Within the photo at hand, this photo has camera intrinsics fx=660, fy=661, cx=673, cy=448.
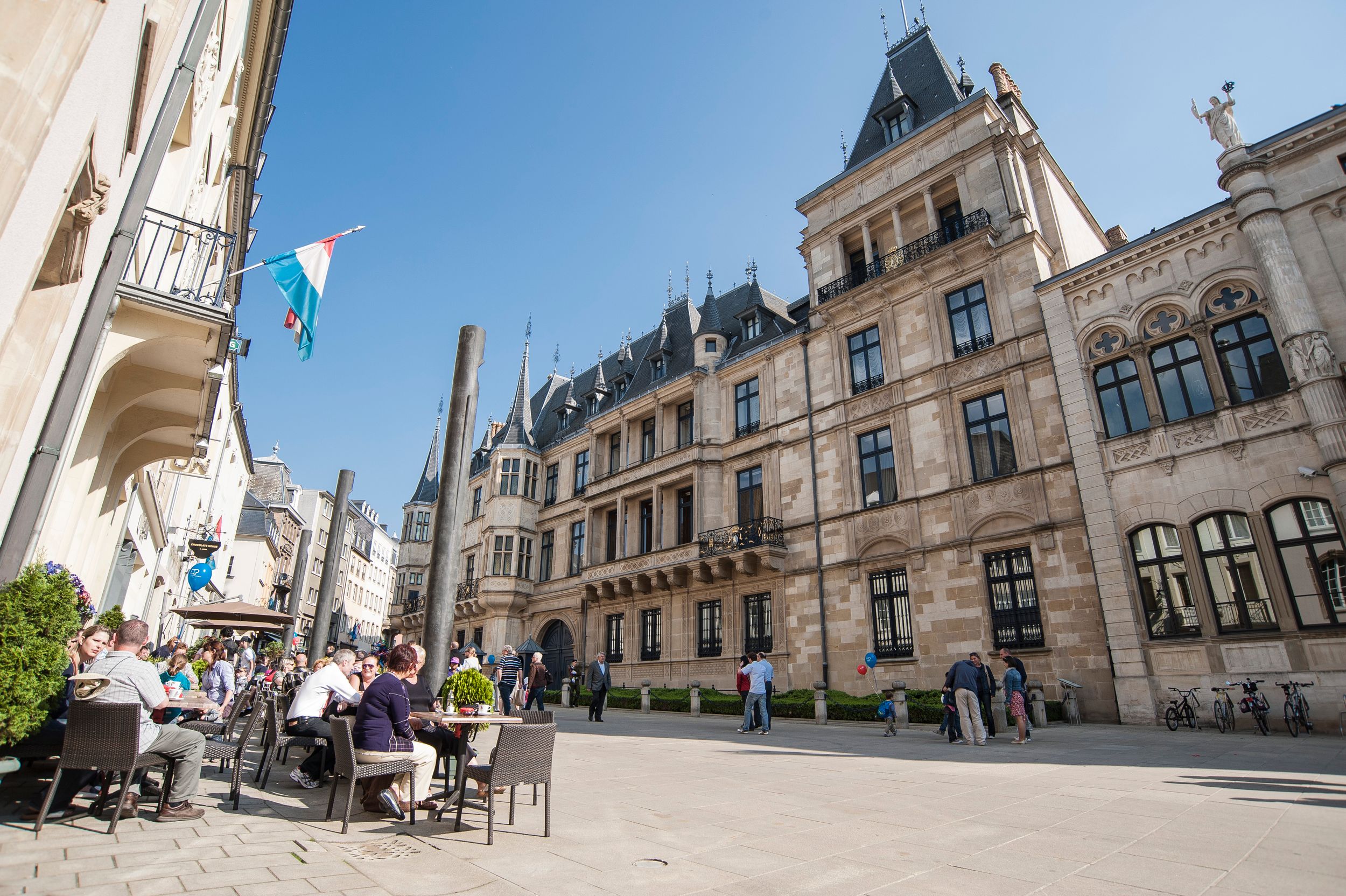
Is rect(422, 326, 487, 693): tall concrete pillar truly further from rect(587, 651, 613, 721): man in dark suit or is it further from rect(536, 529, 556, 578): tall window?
rect(536, 529, 556, 578): tall window

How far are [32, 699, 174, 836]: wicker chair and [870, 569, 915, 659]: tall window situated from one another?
18.3 m

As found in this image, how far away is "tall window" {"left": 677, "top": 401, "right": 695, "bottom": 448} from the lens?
28.5 metres

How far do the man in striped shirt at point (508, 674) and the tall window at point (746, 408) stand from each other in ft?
40.7

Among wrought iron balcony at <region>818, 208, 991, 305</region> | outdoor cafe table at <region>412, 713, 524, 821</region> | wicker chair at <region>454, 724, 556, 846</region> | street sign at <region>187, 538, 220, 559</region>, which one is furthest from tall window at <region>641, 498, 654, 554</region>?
wicker chair at <region>454, 724, 556, 846</region>

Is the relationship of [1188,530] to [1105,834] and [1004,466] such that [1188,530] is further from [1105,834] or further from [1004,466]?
[1105,834]

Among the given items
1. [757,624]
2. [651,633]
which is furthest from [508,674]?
[651,633]

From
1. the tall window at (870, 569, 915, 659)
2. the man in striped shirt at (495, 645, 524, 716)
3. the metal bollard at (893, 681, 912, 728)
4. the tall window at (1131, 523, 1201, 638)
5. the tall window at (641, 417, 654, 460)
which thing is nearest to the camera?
the tall window at (1131, 523, 1201, 638)

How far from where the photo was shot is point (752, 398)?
A: 2650cm

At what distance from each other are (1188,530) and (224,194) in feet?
77.4

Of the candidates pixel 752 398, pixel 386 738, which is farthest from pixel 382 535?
pixel 386 738

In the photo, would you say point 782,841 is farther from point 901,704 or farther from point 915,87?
point 915,87

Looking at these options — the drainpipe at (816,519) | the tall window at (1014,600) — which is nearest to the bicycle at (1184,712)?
the tall window at (1014,600)

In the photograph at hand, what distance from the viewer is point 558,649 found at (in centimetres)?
3209

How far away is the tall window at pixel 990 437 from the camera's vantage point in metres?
18.6
